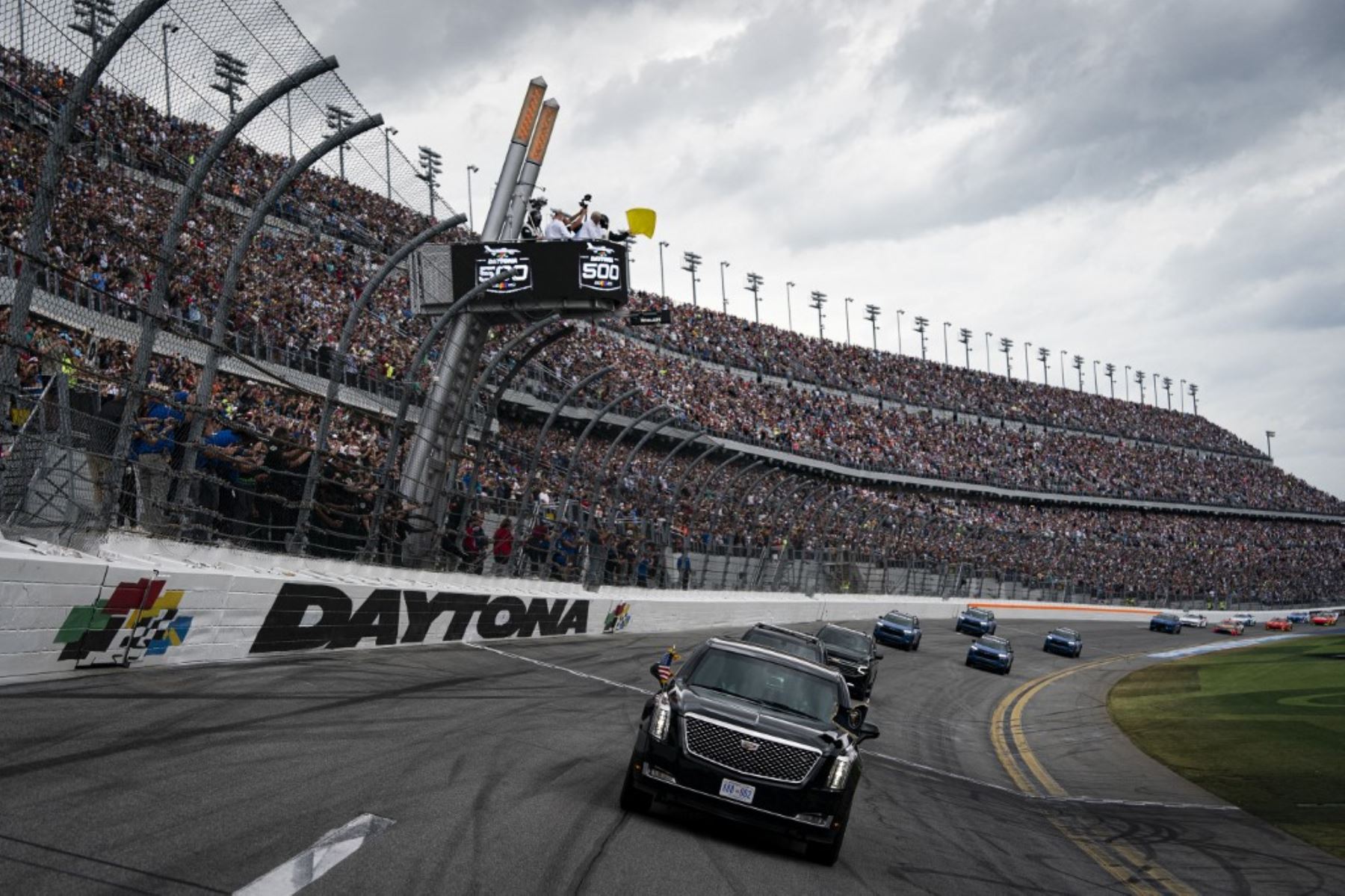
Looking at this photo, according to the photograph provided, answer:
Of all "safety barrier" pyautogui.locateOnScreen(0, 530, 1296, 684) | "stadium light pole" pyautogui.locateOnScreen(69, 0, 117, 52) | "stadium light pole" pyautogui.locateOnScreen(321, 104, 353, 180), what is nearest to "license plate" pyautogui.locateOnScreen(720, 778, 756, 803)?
"safety barrier" pyautogui.locateOnScreen(0, 530, 1296, 684)

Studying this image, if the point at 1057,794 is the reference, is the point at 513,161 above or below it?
→ above

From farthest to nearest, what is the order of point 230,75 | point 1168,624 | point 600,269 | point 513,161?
point 1168,624 → point 513,161 → point 600,269 → point 230,75

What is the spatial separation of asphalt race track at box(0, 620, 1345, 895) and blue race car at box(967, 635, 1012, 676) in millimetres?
16222

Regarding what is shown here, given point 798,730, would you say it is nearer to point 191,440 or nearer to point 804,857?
point 804,857

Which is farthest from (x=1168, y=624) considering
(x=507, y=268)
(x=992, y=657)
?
(x=507, y=268)

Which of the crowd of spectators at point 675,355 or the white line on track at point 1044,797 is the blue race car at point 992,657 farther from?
the white line on track at point 1044,797

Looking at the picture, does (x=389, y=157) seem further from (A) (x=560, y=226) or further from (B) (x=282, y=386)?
(A) (x=560, y=226)

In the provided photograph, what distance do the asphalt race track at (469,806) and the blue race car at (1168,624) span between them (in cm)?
4510

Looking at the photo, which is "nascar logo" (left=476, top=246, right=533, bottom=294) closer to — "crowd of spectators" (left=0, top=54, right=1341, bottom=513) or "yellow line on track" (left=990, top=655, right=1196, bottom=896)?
"crowd of spectators" (left=0, top=54, right=1341, bottom=513)

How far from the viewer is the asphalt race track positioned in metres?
5.44

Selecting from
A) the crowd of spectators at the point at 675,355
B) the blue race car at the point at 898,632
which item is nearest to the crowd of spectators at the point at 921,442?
the crowd of spectators at the point at 675,355

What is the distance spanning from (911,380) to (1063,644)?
149ft

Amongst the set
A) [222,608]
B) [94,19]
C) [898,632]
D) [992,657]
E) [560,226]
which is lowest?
[992,657]

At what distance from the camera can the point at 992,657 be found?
32.3 meters
